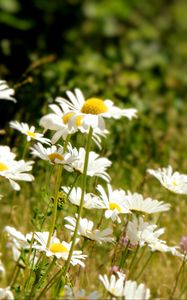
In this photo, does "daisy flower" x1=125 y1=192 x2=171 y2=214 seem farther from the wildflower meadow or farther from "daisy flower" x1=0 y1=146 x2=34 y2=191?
"daisy flower" x1=0 y1=146 x2=34 y2=191

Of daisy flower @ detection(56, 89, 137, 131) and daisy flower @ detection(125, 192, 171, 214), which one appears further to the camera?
daisy flower @ detection(125, 192, 171, 214)

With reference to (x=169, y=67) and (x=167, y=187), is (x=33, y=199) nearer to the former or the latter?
(x=167, y=187)

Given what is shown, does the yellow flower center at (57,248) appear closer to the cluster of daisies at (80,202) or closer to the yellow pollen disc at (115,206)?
the cluster of daisies at (80,202)

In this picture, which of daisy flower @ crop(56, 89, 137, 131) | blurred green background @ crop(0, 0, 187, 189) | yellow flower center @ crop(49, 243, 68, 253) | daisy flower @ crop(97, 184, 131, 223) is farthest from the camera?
blurred green background @ crop(0, 0, 187, 189)

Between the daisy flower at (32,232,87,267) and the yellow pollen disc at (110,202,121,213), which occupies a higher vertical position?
the yellow pollen disc at (110,202,121,213)

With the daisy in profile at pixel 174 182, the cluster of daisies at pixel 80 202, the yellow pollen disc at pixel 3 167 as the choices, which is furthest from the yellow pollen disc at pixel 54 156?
the daisy in profile at pixel 174 182

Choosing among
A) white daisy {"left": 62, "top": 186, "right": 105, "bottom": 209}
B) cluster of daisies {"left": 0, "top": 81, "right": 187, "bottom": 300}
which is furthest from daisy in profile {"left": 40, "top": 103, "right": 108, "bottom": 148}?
white daisy {"left": 62, "top": 186, "right": 105, "bottom": 209}

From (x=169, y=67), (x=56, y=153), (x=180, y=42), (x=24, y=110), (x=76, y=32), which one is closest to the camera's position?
(x=56, y=153)

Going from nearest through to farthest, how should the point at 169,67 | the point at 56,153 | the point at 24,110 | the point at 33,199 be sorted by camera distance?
the point at 56,153
the point at 33,199
the point at 24,110
the point at 169,67

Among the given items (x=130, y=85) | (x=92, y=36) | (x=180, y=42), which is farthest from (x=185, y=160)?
(x=180, y=42)

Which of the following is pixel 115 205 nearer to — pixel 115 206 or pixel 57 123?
pixel 115 206
